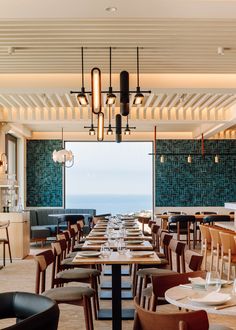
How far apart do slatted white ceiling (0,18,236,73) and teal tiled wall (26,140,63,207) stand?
868 cm

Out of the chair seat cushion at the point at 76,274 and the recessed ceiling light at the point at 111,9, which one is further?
the chair seat cushion at the point at 76,274

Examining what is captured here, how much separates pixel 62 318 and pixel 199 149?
1172 cm

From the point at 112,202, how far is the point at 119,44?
37.7 ft

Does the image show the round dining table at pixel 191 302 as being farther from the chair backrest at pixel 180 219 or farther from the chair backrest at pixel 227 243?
the chair backrest at pixel 180 219

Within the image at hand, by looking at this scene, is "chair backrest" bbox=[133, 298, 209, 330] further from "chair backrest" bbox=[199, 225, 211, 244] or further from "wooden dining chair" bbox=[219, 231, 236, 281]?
"chair backrest" bbox=[199, 225, 211, 244]

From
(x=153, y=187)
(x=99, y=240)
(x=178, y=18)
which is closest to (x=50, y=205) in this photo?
(x=153, y=187)

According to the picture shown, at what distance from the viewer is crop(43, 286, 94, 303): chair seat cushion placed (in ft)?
15.7

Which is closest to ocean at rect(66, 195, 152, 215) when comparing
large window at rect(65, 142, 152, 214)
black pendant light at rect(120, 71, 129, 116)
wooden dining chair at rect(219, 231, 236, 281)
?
large window at rect(65, 142, 152, 214)

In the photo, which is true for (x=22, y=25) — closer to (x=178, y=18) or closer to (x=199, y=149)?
(x=178, y=18)

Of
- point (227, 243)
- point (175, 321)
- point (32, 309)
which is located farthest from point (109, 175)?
point (175, 321)

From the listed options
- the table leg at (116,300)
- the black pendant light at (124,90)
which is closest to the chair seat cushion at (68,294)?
the table leg at (116,300)

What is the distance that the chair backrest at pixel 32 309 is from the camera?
277 centimetres

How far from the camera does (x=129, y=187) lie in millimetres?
17922

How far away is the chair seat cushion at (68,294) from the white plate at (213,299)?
179cm
